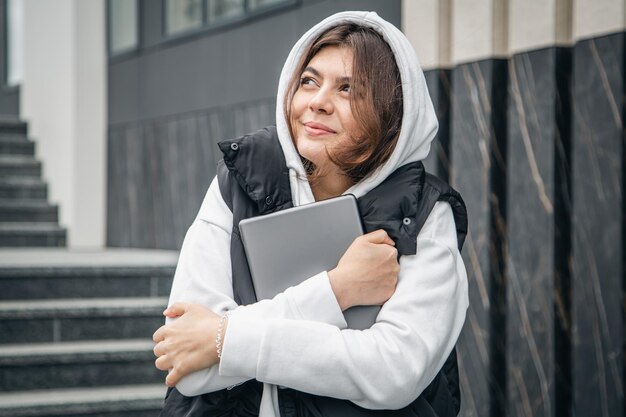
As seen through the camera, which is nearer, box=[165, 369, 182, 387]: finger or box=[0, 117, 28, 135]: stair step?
box=[165, 369, 182, 387]: finger

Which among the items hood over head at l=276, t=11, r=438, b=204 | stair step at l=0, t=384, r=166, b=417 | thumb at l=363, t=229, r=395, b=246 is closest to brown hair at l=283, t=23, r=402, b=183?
hood over head at l=276, t=11, r=438, b=204

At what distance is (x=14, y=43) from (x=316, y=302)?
1001cm

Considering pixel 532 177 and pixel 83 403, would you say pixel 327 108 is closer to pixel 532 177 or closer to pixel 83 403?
pixel 532 177

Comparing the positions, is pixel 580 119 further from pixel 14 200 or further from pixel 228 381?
pixel 14 200

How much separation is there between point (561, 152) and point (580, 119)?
0.18 metres

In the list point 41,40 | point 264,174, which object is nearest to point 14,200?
point 41,40

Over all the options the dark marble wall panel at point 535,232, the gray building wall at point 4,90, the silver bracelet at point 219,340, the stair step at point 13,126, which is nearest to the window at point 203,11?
the dark marble wall panel at point 535,232

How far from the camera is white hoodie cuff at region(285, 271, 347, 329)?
164 centimetres

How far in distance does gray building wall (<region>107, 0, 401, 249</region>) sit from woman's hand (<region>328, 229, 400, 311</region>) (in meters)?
3.35

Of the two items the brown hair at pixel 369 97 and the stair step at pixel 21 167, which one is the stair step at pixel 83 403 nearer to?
the brown hair at pixel 369 97

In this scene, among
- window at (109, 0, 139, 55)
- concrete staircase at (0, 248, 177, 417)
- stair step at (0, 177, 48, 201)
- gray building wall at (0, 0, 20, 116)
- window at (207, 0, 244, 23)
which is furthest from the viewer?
gray building wall at (0, 0, 20, 116)

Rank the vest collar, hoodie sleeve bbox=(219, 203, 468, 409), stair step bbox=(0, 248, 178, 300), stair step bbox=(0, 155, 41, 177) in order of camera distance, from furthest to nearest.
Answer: stair step bbox=(0, 155, 41, 177)
stair step bbox=(0, 248, 178, 300)
the vest collar
hoodie sleeve bbox=(219, 203, 468, 409)

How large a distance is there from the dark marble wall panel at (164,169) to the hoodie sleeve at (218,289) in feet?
12.6

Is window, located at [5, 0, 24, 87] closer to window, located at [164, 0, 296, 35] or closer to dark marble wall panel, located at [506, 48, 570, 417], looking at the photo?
window, located at [164, 0, 296, 35]
